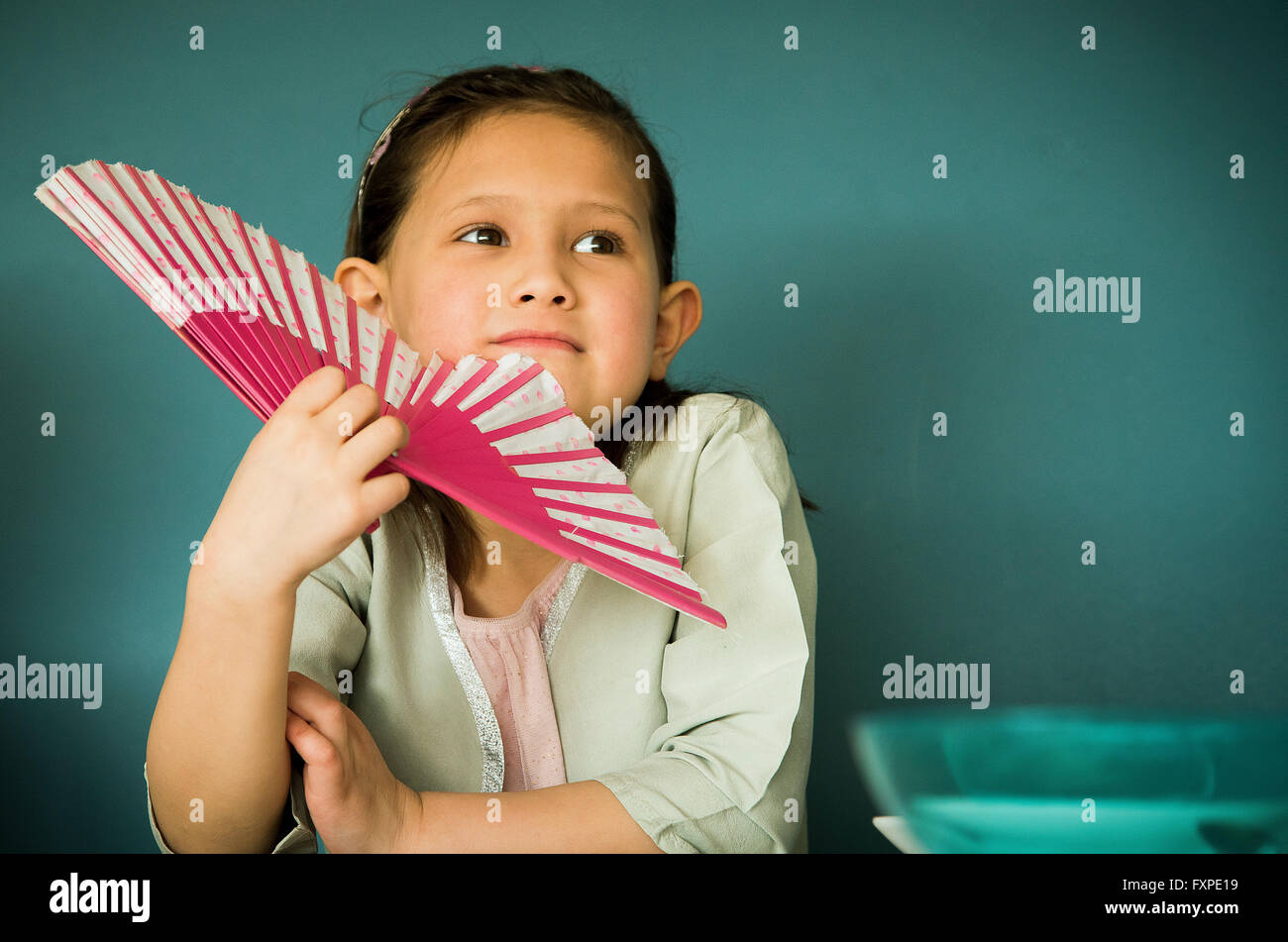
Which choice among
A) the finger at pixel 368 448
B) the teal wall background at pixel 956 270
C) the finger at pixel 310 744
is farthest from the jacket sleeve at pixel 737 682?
the teal wall background at pixel 956 270

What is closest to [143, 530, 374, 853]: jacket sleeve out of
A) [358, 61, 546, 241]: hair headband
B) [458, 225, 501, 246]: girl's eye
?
[458, 225, 501, 246]: girl's eye

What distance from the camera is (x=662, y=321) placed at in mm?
1203

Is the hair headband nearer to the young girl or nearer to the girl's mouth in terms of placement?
the young girl

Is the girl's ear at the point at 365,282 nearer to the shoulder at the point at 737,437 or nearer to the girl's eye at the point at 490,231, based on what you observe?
the girl's eye at the point at 490,231

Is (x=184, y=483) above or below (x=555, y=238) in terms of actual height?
below

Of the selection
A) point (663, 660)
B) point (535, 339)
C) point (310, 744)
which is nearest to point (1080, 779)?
point (663, 660)

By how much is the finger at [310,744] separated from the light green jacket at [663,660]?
0.17 metres

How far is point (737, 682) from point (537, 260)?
16.7 inches

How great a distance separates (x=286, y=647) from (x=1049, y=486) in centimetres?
126

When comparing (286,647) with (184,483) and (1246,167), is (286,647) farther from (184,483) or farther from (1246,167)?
(1246,167)

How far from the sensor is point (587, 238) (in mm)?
1039

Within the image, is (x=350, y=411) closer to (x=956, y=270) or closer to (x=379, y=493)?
(x=379, y=493)

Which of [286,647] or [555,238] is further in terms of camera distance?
[555,238]

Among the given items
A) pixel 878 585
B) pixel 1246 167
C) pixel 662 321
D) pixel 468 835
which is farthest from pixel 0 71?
pixel 1246 167
